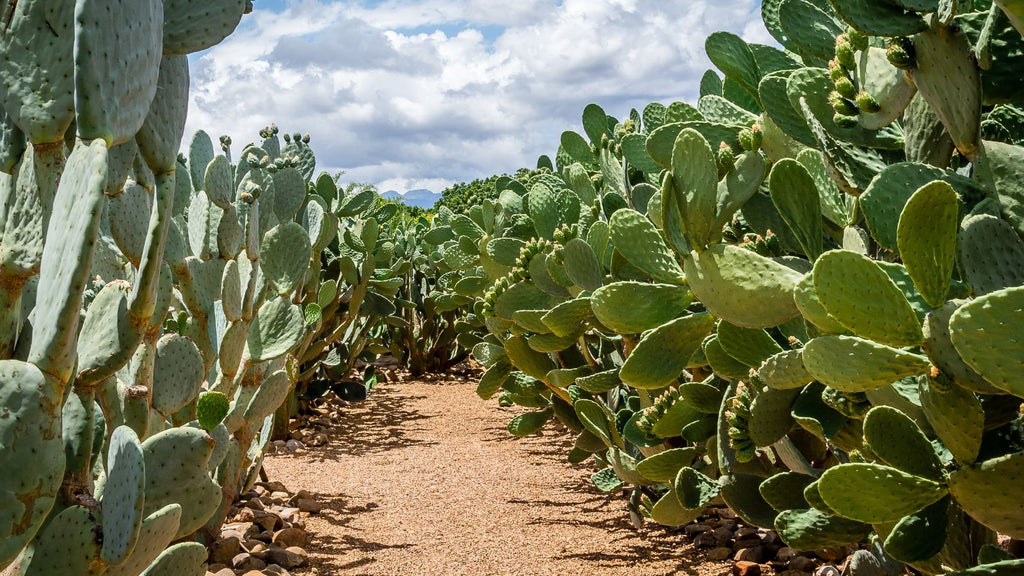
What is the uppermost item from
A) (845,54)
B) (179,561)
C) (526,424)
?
(845,54)

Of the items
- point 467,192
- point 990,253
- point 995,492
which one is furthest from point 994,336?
point 467,192

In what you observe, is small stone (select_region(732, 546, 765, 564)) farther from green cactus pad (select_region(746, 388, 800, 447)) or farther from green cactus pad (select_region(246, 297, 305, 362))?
green cactus pad (select_region(246, 297, 305, 362))

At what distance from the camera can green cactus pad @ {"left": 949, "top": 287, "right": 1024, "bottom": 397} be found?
1123 millimetres

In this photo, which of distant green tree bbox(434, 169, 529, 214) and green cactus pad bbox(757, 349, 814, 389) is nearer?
green cactus pad bbox(757, 349, 814, 389)

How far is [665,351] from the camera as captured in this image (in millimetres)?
2354

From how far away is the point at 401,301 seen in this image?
838 centimetres

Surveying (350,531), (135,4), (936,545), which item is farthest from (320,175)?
(936,545)

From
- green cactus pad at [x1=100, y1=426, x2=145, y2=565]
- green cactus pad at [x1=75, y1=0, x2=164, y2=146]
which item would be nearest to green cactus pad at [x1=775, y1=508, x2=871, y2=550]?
green cactus pad at [x1=100, y1=426, x2=145, y2=565]

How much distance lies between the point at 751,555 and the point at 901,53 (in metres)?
2.21

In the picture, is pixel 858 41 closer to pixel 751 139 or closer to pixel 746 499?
pixel 751 139

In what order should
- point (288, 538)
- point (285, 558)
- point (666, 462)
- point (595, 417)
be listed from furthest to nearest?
point (288, 538)
point (595, 417)
point (285, 558)
point (666, 462)

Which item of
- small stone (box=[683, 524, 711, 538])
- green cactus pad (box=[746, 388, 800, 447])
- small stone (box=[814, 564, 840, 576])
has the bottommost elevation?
small stone (box=[683, 524, 711, 538])

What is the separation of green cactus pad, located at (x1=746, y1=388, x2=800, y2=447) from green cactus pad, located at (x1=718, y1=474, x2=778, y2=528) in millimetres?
388

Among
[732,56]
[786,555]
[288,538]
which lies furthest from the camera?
[288,538]
